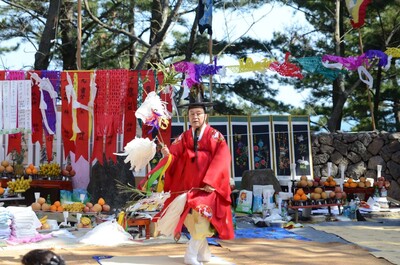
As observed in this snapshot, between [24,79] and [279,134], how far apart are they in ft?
14.9

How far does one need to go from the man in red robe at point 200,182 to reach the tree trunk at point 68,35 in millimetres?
7794

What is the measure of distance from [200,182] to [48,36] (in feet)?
24.7

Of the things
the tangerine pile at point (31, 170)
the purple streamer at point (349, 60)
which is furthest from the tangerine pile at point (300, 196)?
the tangerine pile at point (31, 170)

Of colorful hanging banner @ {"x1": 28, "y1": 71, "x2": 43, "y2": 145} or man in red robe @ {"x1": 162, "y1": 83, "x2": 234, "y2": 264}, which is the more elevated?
colorful hanging banner @ {"x1": 28, "y1": 71, "x2": 43, "y2": 145}

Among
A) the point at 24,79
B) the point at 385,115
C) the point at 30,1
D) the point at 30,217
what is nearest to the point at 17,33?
the point at 30,1

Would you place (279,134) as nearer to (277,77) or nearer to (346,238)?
(277,77)

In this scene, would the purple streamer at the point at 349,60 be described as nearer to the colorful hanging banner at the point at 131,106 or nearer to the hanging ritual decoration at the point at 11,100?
the colorful hanging banner at the point at 131,106

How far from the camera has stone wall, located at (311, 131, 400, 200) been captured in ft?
42.4


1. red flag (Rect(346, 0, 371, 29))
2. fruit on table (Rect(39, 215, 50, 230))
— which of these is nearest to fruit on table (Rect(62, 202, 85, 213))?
fruit on table (Rect(39, 215, 50, 230))

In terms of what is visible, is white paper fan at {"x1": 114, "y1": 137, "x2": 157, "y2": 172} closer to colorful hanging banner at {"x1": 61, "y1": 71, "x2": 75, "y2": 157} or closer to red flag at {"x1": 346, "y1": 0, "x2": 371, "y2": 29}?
colorful hanging banner at {"x1": 61, "y1": 71, "x2": 75, "y2": 157}

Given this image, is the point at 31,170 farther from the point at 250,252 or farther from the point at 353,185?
the point at 353,185

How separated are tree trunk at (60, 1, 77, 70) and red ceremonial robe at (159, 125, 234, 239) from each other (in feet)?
25.6

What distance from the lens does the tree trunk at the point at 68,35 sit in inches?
563

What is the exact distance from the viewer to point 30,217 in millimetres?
8086
